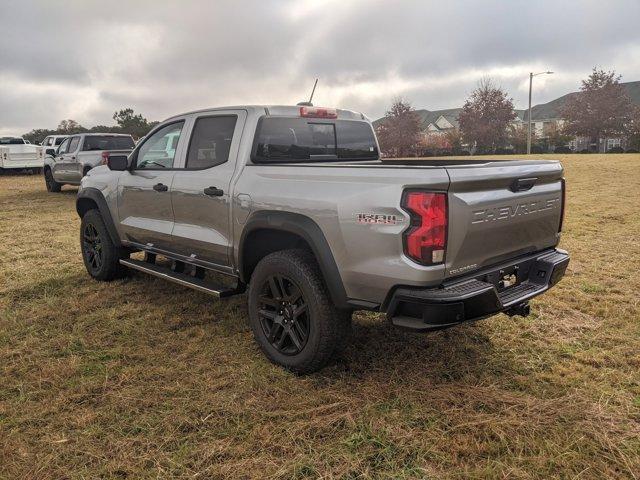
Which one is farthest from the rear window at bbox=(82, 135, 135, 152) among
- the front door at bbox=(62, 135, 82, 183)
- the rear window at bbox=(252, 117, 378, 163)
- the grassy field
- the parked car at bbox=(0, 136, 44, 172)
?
the rear window at bbox=(252, 117, 378, 163)

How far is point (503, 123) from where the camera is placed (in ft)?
178

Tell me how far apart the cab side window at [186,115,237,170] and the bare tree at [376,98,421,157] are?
5068cm

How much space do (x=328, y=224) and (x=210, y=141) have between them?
5.42 ft

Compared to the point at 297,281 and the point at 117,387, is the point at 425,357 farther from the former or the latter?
the point at 117,387

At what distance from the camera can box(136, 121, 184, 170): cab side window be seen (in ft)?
15.0

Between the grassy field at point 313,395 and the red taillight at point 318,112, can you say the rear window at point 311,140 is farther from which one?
the grassy field at point 313,395

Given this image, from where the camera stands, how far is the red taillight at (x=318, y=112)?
4.14 m

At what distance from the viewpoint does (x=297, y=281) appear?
3264mm

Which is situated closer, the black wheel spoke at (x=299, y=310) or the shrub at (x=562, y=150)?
the black wheel spoke at (x=299, y=310)

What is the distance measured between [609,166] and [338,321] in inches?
898

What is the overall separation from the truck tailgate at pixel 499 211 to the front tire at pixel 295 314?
0.83 meters

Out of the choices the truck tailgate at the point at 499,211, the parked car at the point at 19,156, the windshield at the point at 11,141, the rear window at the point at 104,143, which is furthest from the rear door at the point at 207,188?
the windshield at the point at 11,141

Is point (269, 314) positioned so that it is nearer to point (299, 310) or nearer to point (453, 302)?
point (299, 310)

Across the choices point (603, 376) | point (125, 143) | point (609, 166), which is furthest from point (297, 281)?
point (609, 166)
